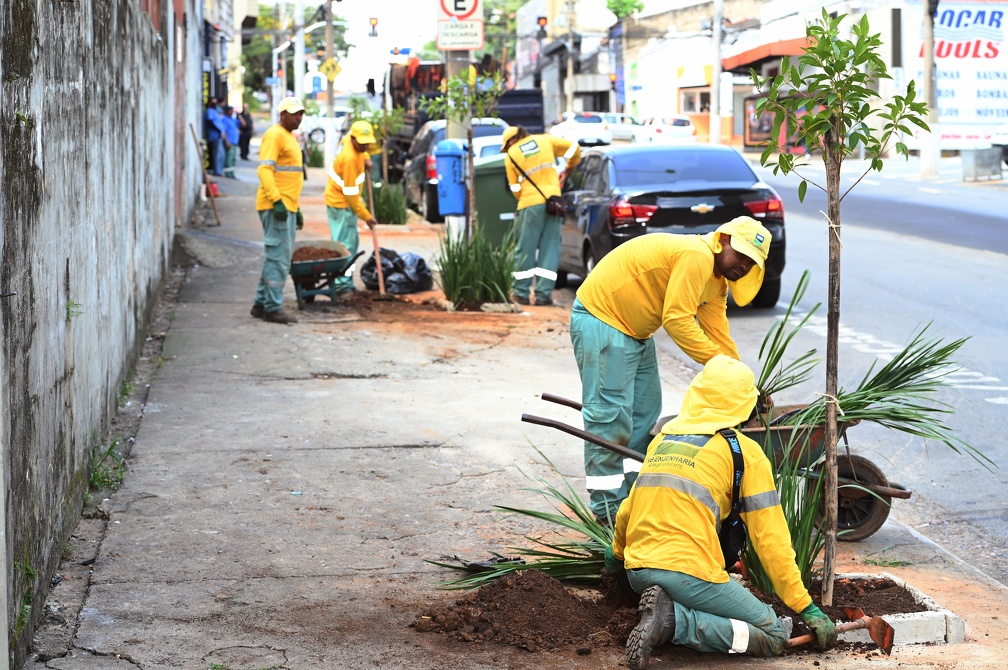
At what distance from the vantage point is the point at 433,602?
507 cm

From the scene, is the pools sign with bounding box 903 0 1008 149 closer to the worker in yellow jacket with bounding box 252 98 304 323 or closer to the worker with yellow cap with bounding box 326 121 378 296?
the worker with yellow cap with bounding box 326 121 378 296

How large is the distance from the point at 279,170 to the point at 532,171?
2.82 metres

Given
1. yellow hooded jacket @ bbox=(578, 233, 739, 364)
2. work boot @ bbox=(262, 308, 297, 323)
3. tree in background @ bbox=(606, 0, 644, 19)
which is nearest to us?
yellow hooded jacket @ bbox=(578, 233, 739, 364)

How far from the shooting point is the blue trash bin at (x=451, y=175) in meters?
17.7

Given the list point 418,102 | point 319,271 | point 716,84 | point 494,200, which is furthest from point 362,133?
point 716,84

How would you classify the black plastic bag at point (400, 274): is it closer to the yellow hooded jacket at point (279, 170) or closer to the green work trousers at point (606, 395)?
the yellow hooded jacket at point (279, 170)

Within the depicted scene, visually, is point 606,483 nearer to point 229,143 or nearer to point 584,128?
point 229,143

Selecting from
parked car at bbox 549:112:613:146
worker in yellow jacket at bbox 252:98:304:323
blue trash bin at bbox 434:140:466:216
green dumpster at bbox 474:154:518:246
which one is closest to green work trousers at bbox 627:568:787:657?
worker in yellow jacket at bbox 252:98:304:323

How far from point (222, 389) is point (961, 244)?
39.2 feet

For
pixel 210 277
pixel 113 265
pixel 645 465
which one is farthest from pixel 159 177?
pixel 645 465

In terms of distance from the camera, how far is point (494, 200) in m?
16.4

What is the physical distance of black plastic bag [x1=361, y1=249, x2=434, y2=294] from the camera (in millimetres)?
13477

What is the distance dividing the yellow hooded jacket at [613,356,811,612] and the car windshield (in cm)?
851

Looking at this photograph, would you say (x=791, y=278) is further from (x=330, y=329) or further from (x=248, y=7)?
(x=248, y=7)
